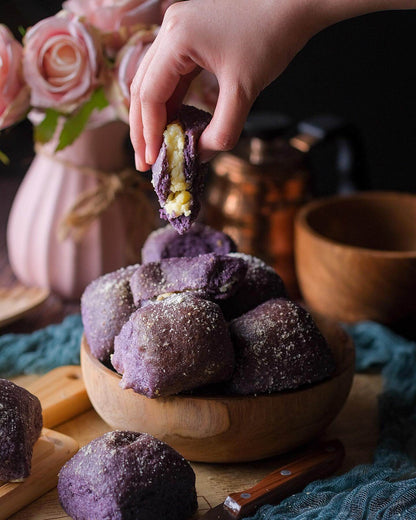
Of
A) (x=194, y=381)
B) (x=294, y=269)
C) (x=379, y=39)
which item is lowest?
(x=294, y=269)

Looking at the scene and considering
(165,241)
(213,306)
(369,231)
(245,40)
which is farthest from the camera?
(369,231)

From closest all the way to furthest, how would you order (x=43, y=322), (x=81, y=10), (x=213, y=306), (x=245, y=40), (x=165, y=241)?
1. (x=245, y=40)
2. (x=213, y=306)
3. (x=165, y=241)
4. (x=81, y=10)
5. (x=43, y=322)

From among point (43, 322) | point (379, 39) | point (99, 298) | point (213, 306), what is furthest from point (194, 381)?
point (379, 39)

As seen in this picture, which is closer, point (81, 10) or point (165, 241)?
point (165, 241)

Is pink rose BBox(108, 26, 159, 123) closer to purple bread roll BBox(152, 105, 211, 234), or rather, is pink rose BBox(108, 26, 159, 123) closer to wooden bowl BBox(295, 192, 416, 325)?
purple bread roll BBox(152, 105, 211, 234)

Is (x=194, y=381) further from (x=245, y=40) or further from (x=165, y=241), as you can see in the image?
(x=245, y=40)

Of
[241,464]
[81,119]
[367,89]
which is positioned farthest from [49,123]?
[367,89]

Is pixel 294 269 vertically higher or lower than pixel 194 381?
lower

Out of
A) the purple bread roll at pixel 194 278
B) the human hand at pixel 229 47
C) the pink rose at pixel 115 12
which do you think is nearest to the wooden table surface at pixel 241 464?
the purple bread roll at pixel 194 278

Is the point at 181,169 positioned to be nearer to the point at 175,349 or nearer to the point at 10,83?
the point at 175,349
